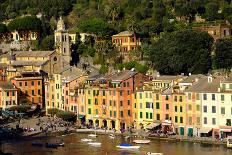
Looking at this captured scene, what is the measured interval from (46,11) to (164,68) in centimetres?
5445

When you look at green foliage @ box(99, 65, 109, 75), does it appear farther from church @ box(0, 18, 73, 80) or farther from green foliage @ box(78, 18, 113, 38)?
green foliage @ box(78, 18, 113, 38)

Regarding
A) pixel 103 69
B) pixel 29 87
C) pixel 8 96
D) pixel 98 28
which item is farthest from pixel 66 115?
pixel 98 28

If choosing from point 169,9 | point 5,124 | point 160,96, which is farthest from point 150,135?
point 169,9

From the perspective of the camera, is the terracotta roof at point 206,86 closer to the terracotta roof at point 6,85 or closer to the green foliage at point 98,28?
the terracotta roof at point 6,85

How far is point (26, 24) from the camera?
13600 cm

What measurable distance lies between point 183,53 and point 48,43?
33.5 metres

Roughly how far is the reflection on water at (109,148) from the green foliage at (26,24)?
2182 inches

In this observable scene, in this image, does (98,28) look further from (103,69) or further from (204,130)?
(204,130)

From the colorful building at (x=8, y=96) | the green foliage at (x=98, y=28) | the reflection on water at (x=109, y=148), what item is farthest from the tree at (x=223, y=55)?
the colorful building at (x=8, y=96)

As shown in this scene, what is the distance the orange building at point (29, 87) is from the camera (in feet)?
344

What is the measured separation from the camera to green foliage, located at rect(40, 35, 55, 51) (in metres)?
126

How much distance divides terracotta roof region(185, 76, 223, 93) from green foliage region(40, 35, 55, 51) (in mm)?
47682

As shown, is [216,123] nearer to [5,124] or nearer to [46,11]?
[5,124]

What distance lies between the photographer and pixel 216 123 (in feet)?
261
